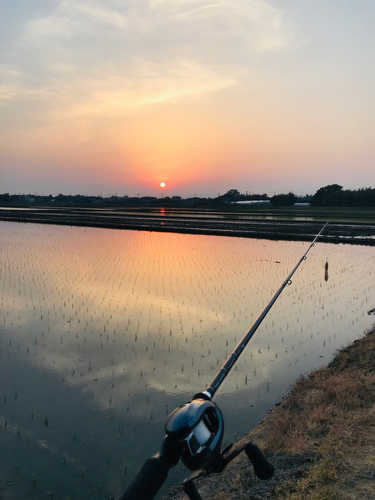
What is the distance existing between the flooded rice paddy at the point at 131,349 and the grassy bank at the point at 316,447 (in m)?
0.55

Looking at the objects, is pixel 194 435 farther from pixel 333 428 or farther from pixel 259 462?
pixel 333 428

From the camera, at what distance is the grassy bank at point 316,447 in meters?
3.73

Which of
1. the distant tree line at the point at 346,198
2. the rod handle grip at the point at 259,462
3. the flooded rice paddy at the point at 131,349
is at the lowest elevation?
the flooded rice paddy at the point at 131,349

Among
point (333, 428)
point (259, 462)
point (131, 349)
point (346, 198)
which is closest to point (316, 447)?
point (333, 428)

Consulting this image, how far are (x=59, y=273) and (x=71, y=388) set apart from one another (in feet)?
33.6

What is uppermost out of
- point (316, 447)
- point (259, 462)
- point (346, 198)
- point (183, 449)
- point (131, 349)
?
point (346, 198)

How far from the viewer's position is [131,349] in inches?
328

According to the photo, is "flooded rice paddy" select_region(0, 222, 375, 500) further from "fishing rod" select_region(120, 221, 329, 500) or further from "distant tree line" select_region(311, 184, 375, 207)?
"distant tree line" select_region(311, 184, 375, 207)

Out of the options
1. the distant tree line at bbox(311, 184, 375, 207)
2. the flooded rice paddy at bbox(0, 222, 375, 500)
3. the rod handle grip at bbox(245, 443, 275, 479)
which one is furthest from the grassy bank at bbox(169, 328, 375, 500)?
the distant tree line at bbox(311, 184, 375, 207)

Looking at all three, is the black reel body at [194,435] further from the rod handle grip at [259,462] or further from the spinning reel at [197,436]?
the rod handle grip at [259,462]

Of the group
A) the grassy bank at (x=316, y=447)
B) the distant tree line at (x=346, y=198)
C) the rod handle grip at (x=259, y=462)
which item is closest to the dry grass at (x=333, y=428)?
the grassy bank at (x=316, y=447)

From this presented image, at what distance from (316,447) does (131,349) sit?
470 cm

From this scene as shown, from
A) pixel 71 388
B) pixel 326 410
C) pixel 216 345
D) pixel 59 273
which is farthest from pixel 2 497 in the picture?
pixel 59 273

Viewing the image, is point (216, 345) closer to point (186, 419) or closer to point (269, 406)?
point (269, 406)
